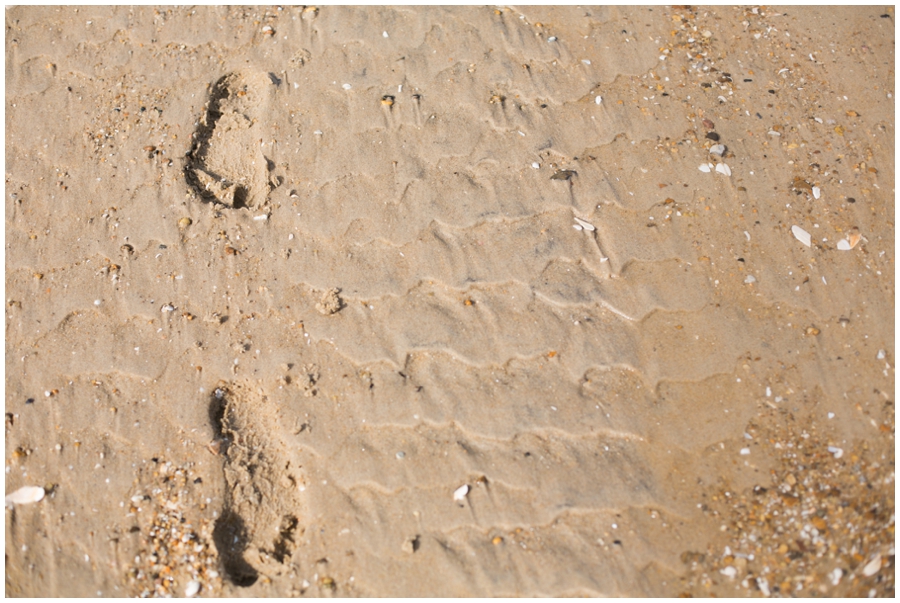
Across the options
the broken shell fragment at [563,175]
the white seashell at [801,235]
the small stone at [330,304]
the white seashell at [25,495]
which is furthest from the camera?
the broken shell fragment at [563,175]

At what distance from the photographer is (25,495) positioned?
2354 mm

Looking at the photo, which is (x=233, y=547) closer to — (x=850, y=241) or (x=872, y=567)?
(x=872, y=567)

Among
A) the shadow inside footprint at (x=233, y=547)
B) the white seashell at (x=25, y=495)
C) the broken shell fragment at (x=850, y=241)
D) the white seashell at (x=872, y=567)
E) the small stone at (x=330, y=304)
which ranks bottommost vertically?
the white seashell at (x=25, y=495)

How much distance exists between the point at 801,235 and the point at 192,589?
289 centimetres

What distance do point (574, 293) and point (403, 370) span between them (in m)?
0.80

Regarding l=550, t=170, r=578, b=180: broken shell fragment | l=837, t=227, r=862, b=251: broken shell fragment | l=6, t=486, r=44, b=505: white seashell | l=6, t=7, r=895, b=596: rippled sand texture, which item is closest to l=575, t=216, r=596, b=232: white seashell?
l=6, t=7, r=895, b=596: rippled sand texture

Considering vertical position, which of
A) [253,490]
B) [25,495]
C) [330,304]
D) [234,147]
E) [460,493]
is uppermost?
[234,147]

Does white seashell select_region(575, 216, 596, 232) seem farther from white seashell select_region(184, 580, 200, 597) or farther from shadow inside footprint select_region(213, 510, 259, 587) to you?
white seashell select_region(184, 580, 200, 597)

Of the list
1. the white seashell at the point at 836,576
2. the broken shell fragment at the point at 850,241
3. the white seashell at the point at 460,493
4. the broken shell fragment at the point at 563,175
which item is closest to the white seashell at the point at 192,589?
the white seashell at the point at 460,493

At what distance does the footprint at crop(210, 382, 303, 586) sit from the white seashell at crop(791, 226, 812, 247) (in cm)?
238

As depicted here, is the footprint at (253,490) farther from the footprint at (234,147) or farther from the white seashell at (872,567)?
the white seashell at (872,567)

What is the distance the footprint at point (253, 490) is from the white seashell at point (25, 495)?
0.72 meters

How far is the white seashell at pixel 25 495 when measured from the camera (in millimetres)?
2346

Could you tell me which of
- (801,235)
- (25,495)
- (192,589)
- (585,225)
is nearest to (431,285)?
(585,225)
